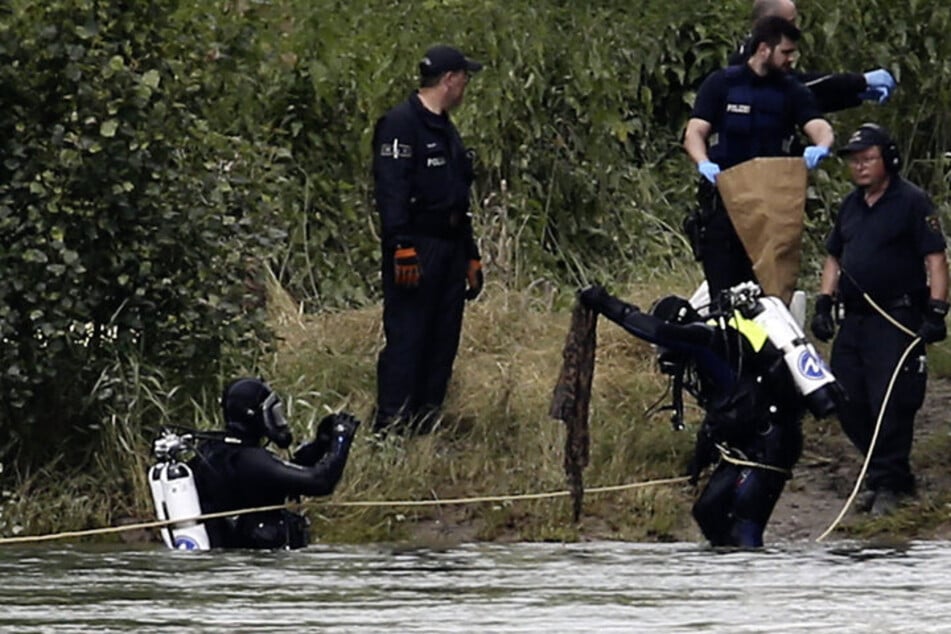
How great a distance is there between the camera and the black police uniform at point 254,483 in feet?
39.5

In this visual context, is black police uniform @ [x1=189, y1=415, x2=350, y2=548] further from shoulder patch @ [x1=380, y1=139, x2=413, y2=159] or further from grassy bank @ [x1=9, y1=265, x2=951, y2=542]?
shoulder patch @ [x1=380, y1=139, x2=413, y2=159]

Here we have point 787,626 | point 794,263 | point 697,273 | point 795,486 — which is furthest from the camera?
point 697,273

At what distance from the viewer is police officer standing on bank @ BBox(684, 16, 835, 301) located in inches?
531

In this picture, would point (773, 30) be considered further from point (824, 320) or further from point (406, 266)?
point (406, 266)

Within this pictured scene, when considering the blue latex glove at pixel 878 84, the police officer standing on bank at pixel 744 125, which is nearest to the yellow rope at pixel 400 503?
the police officer standing on bank at pixel 744 125

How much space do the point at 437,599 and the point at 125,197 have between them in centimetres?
432

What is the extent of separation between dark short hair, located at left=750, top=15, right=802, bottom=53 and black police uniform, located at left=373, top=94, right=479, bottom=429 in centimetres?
169

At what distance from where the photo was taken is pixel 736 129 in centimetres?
1369

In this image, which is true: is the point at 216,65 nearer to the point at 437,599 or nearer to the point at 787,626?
the point at 437,599

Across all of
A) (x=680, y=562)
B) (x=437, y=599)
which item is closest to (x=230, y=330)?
(x=680, y=562)

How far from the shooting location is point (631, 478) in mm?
14555

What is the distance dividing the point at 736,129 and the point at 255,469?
316cm

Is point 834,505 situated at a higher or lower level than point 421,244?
lower

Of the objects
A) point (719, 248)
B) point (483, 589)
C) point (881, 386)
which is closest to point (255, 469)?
point (483, 589)
